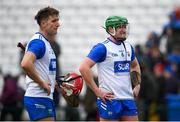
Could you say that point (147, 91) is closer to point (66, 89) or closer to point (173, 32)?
point (173, 32)

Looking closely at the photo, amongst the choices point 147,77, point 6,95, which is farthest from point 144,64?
point 6,95

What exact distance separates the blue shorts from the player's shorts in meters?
0.65

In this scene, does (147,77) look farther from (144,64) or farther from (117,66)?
(117,66)

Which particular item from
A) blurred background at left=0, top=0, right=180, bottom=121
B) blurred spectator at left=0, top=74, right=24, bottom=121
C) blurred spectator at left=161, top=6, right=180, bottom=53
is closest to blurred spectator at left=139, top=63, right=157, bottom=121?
blurred background at left=0, top=0, right=180, bottom=121

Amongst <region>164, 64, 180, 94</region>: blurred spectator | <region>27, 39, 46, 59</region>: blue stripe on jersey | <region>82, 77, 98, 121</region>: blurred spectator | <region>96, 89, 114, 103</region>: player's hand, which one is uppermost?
<region>27, 39, 46, 59</region>: blue stripe on jersey

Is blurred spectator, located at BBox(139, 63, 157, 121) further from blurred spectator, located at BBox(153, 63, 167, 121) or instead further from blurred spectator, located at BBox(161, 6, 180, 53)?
blurred spectator, located at BBox(161, 6, 180, 53)

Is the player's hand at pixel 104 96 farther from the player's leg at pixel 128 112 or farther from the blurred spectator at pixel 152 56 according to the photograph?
the blurred spectator at pixel 152 56

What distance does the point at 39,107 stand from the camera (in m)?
A: 8.13

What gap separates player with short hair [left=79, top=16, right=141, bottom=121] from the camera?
840 centimetres

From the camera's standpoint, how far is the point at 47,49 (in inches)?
324

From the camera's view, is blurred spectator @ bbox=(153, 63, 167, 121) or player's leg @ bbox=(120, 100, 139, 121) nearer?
player's leg @ bbox=(120, 100, 139, 121)

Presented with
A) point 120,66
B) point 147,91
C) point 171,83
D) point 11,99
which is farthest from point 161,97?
point 120,66

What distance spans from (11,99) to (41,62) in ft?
24.2

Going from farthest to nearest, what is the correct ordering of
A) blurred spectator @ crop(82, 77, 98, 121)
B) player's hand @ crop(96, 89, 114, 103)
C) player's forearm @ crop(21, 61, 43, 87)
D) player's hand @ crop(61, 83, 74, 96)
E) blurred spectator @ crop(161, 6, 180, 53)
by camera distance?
blurred spectator @ crop(161, 6, 180, 53)
blurred spectator @ crop(82, 77, 98, 121)
player's hand @ crop(61, 83, 74, 96)
player's hand @ crop(96, 89, 114, 103)
player's forearm @ crop(21, 61, 43, 87)
